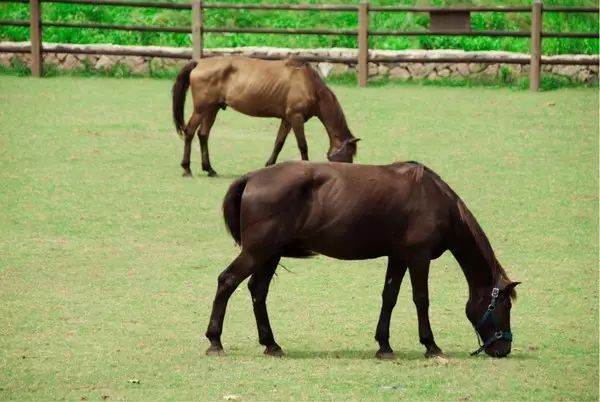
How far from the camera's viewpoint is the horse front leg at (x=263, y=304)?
863 centimetres

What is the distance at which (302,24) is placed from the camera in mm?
25484

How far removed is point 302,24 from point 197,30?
2.90 m

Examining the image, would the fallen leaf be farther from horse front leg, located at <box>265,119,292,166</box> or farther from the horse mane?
horse front leg, located at <box>265,119,292,166</box>

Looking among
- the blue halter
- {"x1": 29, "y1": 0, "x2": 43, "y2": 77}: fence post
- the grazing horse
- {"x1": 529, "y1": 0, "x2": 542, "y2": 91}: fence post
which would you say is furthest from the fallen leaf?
{"x1": 29, "y1": 0, "x2": 43, "y2": 77}: fence post

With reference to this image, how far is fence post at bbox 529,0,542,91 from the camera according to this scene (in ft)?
73.6

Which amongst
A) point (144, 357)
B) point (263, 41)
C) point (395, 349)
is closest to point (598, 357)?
point (395, 349)

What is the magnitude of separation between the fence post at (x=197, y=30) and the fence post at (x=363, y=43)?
2713 mm

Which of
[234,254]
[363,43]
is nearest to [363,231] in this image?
[234,254]

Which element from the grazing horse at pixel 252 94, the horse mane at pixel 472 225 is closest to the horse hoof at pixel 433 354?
the horse mane at pixel 472 225

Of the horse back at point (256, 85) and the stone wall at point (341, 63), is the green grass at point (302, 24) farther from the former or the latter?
the horse back at point (256, 85)

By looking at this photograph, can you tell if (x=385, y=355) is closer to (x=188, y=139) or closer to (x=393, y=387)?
(x=393, y=387)

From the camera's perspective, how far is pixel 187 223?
44.3 ft

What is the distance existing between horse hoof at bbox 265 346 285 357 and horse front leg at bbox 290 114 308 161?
296 inches

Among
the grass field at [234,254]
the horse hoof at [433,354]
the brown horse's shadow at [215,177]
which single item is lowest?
the brown horse's shadow at [215,177]
